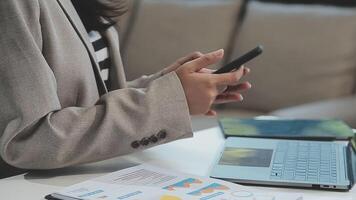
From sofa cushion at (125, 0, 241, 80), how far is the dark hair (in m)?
1.23

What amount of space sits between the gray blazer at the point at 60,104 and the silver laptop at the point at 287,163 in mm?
101

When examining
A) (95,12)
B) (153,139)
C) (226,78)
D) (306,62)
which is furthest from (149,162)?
(306,62)

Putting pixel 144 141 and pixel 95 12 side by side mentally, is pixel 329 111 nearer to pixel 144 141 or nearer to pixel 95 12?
pixel 95 12

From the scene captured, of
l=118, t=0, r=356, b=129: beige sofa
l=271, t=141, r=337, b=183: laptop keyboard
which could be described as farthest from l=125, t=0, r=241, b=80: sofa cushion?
l=271, t=141, r=337, b=183: laptop keyboard

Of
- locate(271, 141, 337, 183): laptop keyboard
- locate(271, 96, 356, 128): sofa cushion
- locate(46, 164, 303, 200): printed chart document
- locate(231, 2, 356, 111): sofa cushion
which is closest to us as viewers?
locate(46, 164, 303, 200): printed chart document

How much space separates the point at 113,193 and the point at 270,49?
172 cm

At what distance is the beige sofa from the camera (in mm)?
2342

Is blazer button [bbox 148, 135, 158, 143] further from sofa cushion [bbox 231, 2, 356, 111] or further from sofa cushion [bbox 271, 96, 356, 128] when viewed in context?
sofa cushion [bbox 231, 2, 356, 111]

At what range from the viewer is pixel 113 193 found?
0.77 m

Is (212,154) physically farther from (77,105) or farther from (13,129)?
(13,129)

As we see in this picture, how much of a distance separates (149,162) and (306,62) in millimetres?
1496

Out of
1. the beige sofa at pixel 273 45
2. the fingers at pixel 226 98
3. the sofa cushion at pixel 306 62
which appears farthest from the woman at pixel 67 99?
the sofa cushion at pixel 306 62

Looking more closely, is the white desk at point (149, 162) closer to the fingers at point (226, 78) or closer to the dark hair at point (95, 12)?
the fingers at point (226, 78)

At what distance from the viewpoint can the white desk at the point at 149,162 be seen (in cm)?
81
